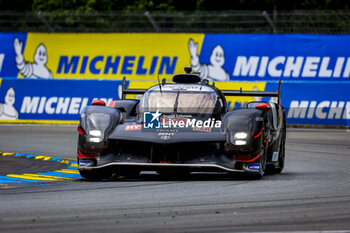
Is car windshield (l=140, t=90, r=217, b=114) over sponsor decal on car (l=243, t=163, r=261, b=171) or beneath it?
over

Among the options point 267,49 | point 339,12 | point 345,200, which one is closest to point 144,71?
point 267,49

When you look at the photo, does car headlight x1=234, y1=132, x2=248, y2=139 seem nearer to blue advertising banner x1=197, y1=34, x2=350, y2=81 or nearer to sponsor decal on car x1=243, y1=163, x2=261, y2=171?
sponsor decal on car x1=243, y1=163, x2=261, y2=171

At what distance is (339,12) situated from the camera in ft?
74.4

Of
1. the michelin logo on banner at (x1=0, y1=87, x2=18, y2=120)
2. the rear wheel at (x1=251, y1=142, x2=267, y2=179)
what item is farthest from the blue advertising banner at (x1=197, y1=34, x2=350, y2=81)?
the rear wheel at (x1=251, y1=142, x2=267, y2=179)

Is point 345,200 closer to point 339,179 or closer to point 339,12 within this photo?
point 339,179

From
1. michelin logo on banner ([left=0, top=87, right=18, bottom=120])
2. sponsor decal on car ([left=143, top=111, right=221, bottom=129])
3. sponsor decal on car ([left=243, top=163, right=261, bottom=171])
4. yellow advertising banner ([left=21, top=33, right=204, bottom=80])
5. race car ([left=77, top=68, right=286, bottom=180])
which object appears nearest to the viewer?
race car ([left=77, top=68, right=286, bottom=180])

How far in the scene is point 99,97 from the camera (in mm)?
21422

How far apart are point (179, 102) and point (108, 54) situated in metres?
14.9

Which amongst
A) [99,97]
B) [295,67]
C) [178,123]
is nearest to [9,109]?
[99,97]

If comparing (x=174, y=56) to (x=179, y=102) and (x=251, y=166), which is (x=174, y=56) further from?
(x=251, y=166)

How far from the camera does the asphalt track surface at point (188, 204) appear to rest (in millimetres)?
6145

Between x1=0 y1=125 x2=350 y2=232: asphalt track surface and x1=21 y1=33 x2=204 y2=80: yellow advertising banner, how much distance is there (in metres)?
13.3

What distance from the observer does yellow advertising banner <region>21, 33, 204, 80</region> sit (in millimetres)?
24219

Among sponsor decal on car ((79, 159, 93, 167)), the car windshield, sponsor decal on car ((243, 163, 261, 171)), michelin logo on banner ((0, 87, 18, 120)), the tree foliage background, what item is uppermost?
the tree foliage background
